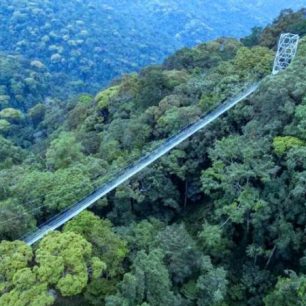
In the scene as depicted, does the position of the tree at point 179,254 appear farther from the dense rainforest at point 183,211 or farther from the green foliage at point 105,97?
the green foliage at point 105,97

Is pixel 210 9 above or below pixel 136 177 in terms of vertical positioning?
below

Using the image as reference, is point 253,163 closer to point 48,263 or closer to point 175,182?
point 175,182

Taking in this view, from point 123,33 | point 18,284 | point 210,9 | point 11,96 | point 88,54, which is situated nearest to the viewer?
point 18,284

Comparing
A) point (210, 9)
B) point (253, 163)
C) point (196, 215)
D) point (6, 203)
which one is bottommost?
point (210, 9)

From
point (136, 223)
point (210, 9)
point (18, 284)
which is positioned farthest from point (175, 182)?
point (210, 9)

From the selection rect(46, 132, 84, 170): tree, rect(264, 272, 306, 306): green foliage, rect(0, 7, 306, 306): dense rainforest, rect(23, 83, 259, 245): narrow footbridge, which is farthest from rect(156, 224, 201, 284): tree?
rect(46, 132, 84, 170): tree

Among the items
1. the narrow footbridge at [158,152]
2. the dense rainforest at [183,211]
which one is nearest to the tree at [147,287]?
the dense rainforest at [183,211]

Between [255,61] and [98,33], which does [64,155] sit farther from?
[98,33]

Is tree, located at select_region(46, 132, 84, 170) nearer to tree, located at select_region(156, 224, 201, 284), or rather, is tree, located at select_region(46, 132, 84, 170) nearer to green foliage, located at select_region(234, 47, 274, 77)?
tree, located at select_region(156, 224, 201, 284)
